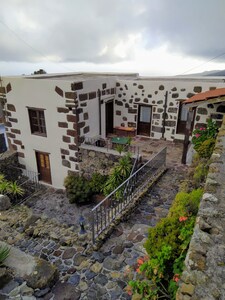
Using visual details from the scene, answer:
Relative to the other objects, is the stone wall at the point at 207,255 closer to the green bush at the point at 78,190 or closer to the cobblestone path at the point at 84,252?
the cobblestone path at the point at 84,252

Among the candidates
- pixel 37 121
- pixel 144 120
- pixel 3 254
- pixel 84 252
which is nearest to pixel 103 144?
pixel 144 120

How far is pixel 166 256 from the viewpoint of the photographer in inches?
101

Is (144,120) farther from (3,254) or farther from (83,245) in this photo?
(3,254)

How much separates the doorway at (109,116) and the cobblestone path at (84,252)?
15.3 ft

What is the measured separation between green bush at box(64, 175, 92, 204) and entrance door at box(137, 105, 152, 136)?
3906 mm

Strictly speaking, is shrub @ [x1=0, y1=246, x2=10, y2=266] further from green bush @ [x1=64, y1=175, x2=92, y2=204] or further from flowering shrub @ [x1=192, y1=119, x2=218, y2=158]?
flowering shrub @ [x1=192, y1=119, x2=218, y2=158]

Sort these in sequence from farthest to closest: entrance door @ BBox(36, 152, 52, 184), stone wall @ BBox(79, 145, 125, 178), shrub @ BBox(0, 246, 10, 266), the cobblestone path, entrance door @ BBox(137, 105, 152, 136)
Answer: entrance door @ BBox(137, 105, 152, 136), entrance door @ BBox(36, 152, 52, 184), stone wall @ BBox(79, 145, 125, 178), shrub @ BBox(0, 246, 10, 266), the cobblestone path

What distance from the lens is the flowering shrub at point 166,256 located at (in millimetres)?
2448

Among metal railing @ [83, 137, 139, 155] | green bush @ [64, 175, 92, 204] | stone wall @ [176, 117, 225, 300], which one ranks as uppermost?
stone wall @ [176, 117, 225, 300]

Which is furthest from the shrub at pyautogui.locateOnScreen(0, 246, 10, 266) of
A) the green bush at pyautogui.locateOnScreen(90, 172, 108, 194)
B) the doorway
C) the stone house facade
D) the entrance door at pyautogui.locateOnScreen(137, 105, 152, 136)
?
the entrance door at pyautogui.locateOnScreen(137, 105, 152, 136)

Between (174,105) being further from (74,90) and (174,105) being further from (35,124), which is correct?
(35,124)

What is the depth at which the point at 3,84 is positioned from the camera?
30.5 ft

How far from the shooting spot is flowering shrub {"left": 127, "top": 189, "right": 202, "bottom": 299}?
2.45m

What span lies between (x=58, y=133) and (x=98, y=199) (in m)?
3.14
